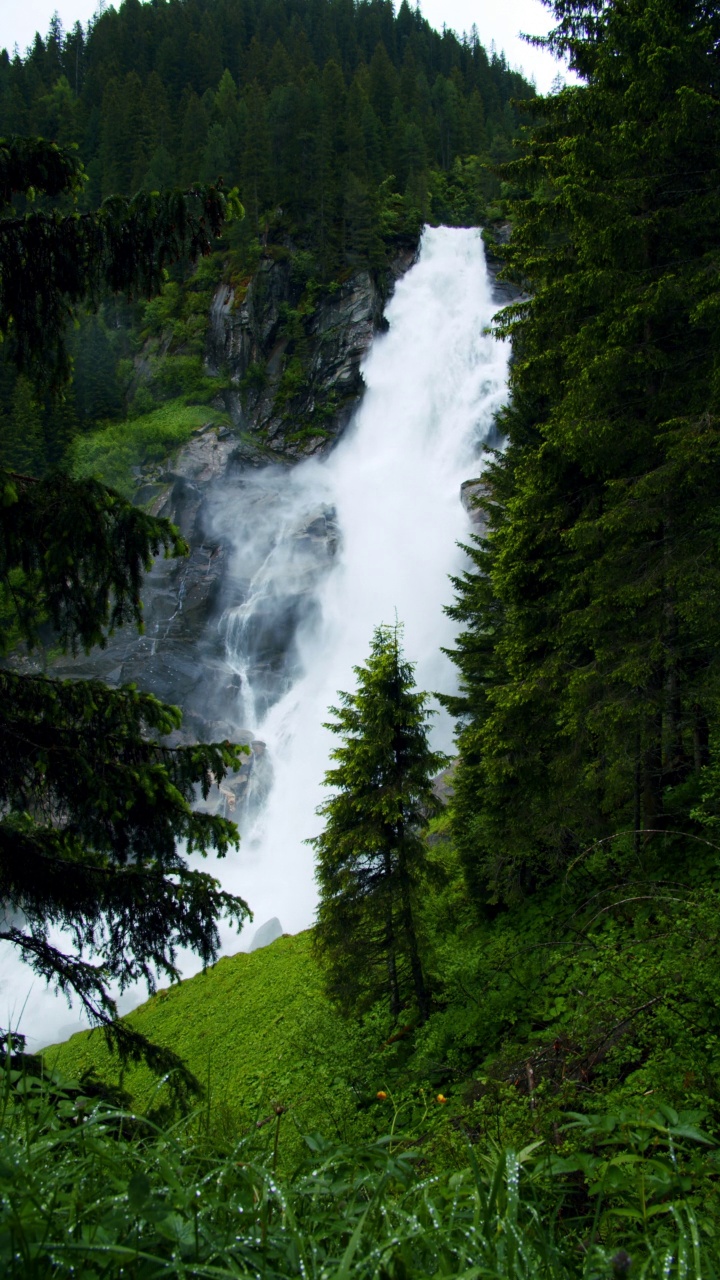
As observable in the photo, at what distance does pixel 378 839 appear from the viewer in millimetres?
9742

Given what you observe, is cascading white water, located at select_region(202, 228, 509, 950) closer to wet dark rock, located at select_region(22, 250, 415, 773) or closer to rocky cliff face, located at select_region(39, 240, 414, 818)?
rocky cliff face, located at select_region(39, 240, 414, 818)

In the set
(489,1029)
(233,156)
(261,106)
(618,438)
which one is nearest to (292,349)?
(233,156)

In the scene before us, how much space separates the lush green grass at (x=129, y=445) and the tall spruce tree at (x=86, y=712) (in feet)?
113

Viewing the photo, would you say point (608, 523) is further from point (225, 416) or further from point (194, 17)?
point (194, 17)

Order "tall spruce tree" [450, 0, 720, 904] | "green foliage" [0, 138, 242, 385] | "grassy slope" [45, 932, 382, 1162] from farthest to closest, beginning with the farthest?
1. "grassy slope" [45, 932, 382, 1162]
2. "tall spruce tree" [450, 0, 720, 904]
3. "green foliage" [0, 138, 242, 385]

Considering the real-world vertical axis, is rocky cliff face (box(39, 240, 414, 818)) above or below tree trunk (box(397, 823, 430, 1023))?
above

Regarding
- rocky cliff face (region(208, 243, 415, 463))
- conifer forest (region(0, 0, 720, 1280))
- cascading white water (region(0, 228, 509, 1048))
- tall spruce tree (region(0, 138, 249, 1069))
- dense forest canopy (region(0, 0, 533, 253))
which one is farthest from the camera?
dense forest canopy (region(0, 0, 533, 253))

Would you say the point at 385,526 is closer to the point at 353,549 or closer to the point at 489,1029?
the point at 353,549

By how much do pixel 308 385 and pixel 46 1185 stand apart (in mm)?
47606

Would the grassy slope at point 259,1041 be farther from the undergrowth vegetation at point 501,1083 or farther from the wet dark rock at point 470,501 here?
the wet dark rock at point 470,501

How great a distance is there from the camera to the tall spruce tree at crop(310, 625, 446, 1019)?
32.4 feet

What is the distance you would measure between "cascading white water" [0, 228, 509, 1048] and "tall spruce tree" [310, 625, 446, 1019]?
11.8 meters

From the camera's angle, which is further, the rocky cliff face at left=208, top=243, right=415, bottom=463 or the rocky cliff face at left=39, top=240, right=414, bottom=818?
the rocky cliff face at left=208, top=243, right=415, bottom=463

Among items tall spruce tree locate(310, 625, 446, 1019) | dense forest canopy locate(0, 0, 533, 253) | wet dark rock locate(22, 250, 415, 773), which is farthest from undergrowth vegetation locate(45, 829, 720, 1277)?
dense forest canopy locate(0, 0, 533, 253)
